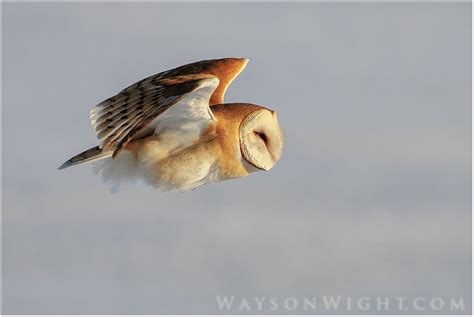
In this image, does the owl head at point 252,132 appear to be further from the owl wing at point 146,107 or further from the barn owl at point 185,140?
the owl wing at point 146,107

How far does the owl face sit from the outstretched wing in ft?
2.29

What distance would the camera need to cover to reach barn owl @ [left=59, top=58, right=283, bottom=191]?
17.1m

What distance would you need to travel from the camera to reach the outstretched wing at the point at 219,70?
18531 millimetres

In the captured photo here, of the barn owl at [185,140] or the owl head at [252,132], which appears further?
the owl head at [252,132]

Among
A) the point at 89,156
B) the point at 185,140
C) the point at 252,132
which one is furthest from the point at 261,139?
the point at 89,156

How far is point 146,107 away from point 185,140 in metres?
0.76

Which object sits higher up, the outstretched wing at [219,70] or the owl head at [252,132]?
the outstretched wing at [219,70]

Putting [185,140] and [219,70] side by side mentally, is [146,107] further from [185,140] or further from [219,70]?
[219,70]

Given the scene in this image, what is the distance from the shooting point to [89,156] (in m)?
17.6

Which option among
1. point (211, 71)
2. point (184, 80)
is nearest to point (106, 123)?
point (184, 80)

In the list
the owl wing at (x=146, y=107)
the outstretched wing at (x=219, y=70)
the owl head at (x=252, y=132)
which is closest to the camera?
the owl wing at (x=146, y=107)

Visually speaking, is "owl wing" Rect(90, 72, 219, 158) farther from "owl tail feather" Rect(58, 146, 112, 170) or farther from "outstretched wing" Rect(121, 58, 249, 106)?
"outstretched wing" Rect(121, 58, 249, 106)

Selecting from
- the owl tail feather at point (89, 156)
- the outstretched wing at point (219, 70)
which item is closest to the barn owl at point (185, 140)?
the owl tail feather at point (89, 156)

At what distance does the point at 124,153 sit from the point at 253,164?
1058 mm
